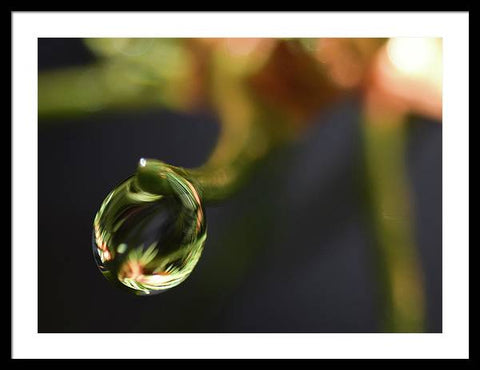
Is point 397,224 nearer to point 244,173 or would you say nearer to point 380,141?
point 380,141

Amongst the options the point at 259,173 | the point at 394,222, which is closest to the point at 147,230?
the point at 259,173

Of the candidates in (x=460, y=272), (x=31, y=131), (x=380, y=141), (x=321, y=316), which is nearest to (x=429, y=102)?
(x=380, y=141)

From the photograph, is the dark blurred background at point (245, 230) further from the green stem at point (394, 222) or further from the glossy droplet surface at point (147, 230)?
the glossy droplet surface at point (147, 230)

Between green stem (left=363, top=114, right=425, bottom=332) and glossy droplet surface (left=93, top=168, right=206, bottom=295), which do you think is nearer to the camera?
glossy droplet surface (left=93, top=168, right=206, bottom=295)

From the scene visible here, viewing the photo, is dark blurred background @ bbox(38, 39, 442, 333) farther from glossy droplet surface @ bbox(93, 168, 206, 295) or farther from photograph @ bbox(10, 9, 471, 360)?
glossy droplet surface @ bbox(93, 168, 206, 295)

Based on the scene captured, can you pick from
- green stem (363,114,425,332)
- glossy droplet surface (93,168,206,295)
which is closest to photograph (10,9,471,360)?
green stem (363,114,425,332)
